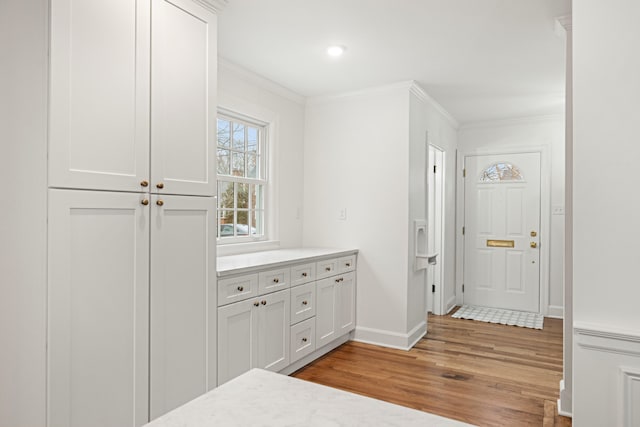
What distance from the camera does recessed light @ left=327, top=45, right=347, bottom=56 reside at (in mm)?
2894

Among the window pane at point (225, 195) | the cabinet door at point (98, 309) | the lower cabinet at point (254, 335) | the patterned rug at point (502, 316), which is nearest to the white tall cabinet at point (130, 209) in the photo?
the cabinet door at point (98, 309)

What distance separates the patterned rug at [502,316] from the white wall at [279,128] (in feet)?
7.92

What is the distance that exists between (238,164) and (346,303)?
1636 millimetres

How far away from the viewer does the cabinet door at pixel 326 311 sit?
332cm

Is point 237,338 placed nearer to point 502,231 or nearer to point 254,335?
point 254,335

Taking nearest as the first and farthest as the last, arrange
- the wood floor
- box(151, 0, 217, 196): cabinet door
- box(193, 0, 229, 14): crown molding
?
box(151, 0, 217, 196): cabinet door
box(193, 0, 229, 14): crown molding
the wood floor

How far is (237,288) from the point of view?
2.47 meters

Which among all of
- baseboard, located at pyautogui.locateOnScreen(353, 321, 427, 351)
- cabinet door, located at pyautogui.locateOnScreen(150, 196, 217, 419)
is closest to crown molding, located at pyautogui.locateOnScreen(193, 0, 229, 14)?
cabinet door, located at pyautogui.locateOnScreen(150, 196, 217, 419)

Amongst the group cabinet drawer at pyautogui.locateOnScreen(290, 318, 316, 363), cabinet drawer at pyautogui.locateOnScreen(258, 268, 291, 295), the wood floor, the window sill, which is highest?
the window sill

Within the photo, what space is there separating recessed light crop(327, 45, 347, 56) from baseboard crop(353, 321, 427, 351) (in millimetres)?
2508

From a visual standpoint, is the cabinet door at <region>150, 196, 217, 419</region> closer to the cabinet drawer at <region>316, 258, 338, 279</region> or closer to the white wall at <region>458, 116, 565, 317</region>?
the cabinet drawer at <region>316, 258, 338, 279</region>

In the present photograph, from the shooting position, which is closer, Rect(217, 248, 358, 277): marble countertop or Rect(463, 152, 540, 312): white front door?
Rect(217, 248, 358, 277): marble countertop

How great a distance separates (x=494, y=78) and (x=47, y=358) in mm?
3729

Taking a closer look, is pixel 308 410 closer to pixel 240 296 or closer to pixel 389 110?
pixel 240 296
